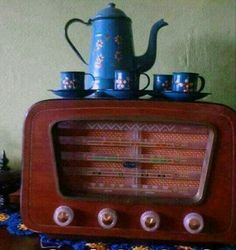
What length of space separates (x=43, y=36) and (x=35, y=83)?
15 centimetres

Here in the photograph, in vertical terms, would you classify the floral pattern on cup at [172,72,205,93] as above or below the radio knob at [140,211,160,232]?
above

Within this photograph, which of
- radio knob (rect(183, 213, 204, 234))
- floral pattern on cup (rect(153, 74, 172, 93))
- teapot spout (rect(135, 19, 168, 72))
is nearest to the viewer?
radio knob (rect(183, 213, 204, 234))

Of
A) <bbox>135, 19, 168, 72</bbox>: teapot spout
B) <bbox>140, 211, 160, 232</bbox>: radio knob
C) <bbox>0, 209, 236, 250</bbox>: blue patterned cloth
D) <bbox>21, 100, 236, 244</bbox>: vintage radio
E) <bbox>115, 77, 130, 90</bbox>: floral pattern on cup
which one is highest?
<bbox>135, 19, 168, 72</bbox>: teapot spout

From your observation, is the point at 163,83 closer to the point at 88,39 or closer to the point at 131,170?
the point at 131,170

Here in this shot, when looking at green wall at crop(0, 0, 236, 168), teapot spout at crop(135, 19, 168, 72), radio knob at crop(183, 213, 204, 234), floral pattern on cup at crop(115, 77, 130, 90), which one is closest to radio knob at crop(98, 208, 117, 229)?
radio knob at crop(183, 213, 204, 234)

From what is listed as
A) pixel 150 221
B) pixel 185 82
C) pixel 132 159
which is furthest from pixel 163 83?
pixel 150 221

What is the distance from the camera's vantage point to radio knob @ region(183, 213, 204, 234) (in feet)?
2.25

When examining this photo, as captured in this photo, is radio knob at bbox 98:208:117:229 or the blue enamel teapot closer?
radio knob at bbox 98:208:117:229

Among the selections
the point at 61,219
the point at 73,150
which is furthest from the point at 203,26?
the point at 61,219

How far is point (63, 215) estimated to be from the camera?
0.71 metres

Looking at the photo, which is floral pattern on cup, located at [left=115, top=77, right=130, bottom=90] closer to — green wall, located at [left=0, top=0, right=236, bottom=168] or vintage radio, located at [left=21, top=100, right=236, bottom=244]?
vintage radio, located at [left=21, top=100, right=236, bottom=244]

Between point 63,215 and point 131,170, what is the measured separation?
17 cm

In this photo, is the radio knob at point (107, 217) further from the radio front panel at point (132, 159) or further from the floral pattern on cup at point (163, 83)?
the floral pattern on cup at point (163, 83)

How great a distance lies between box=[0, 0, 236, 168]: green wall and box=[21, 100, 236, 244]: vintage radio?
41 centimetres
